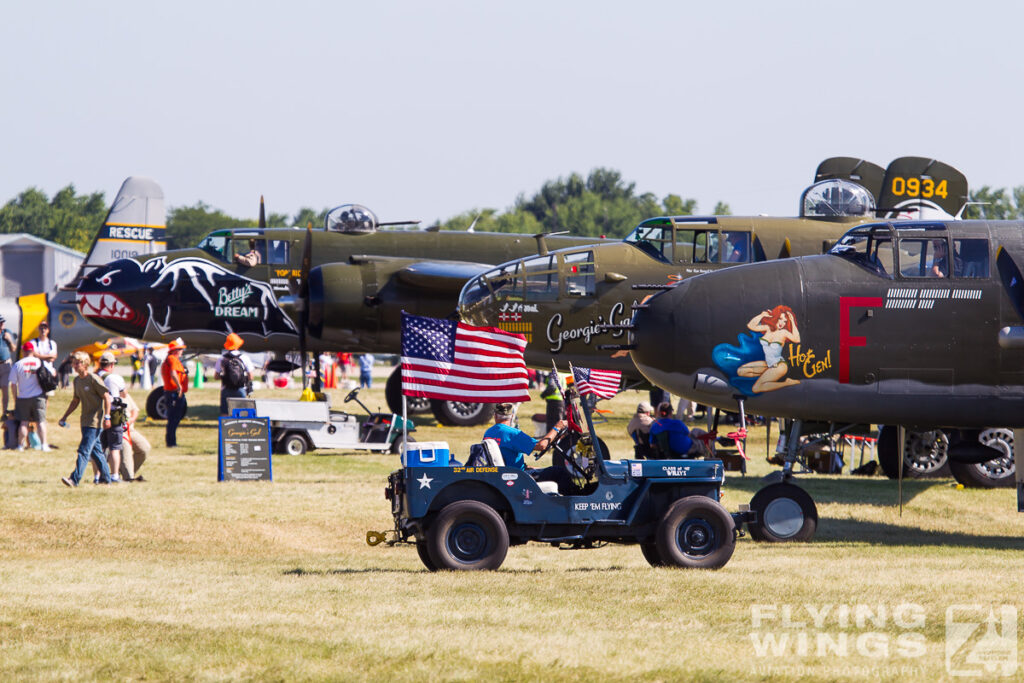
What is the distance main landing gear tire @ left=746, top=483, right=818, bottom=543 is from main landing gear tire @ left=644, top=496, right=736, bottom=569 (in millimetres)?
2612

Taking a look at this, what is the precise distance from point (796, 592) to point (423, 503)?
146 inches

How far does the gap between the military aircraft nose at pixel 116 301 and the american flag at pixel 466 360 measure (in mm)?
17133

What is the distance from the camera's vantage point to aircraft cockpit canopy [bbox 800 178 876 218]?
24531 millimetres

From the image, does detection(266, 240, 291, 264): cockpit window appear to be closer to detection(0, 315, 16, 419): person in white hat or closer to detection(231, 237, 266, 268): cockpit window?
detection(231, 237, 266, 268): cockpit window

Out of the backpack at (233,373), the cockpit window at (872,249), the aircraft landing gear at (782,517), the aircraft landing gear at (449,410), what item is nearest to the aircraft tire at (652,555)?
the aircraft landing gear at (782,517)

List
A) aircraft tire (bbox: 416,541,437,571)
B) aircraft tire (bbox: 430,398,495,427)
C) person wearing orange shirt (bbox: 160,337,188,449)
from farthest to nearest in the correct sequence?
aircraft tire (bbox: 430,398,495,427), person wearing orange shirt (bbox: 160,337,188,449), aircraft tire (bbox: 416,541,437,571)

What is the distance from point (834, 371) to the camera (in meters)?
15.0

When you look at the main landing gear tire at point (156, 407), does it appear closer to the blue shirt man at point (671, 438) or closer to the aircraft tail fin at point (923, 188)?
the blue shirt man at point (671, 438)

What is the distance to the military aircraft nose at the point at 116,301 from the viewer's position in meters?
30.0

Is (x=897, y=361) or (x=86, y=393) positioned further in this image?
(x=86, y=393)

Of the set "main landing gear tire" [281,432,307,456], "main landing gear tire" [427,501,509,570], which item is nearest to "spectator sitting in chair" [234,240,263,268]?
A: "main landing gear tire" [281,432,307,456]

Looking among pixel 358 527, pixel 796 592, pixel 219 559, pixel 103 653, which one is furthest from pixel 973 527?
pixel 103 653

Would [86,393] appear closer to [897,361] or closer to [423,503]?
[423,503]

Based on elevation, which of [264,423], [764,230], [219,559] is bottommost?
[219,559]
